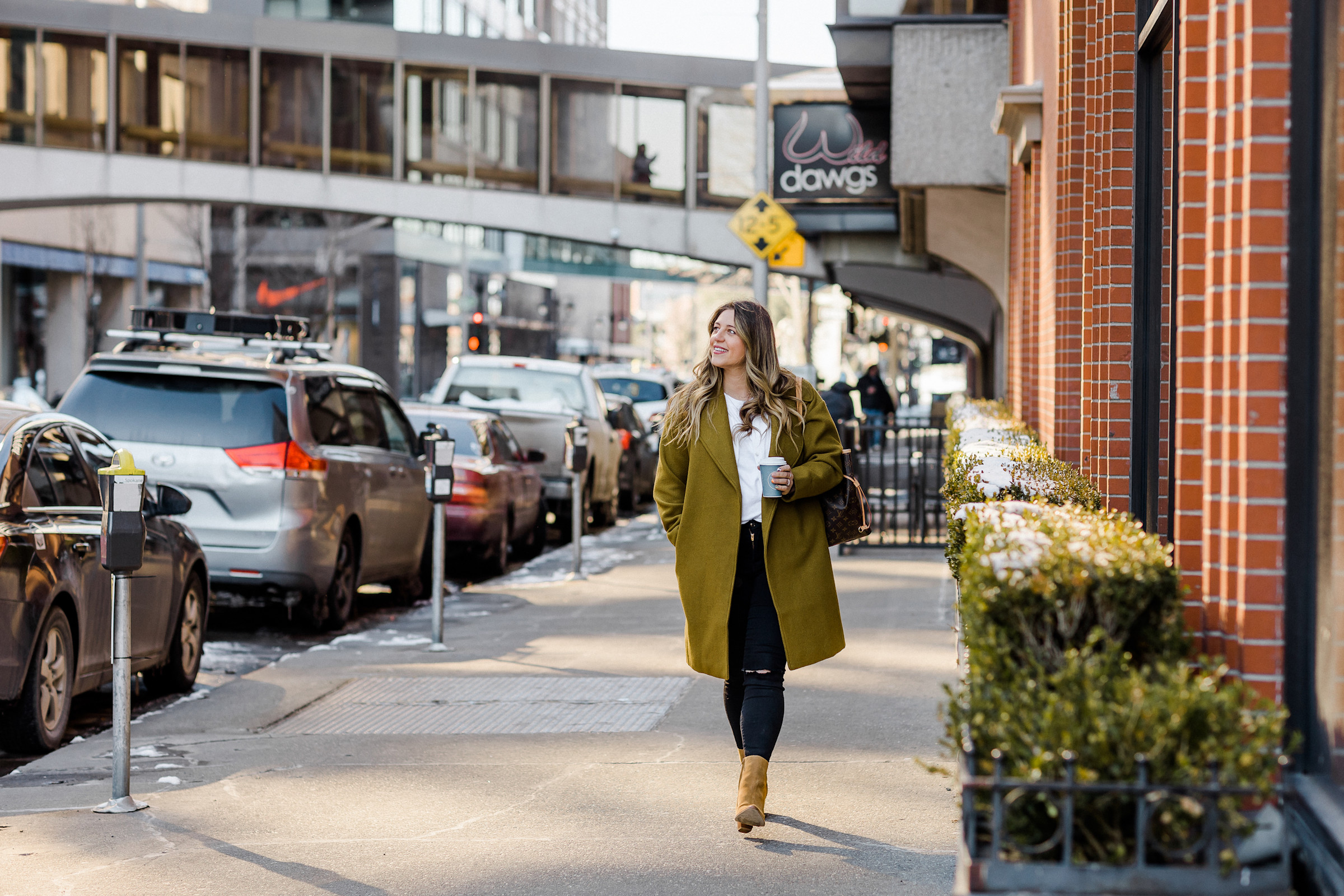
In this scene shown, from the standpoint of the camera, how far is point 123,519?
20.3 feet

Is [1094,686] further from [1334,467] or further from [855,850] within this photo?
[855,850]

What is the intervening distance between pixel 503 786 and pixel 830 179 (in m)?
14.7

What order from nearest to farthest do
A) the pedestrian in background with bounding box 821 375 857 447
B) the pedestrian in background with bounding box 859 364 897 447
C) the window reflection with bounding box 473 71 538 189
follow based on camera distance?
1. the pedestrian in background with bounding box 821 375 857 447
2. the pedestrian in background with bounding box 859 364 897 447
3. the window reflection with bounding box 473 71 538 189

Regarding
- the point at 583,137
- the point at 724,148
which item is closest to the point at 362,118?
the point at 583,137

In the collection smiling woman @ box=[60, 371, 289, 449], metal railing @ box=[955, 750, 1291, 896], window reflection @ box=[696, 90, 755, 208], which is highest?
window reflection @ box=[696, 90, 755, 208]

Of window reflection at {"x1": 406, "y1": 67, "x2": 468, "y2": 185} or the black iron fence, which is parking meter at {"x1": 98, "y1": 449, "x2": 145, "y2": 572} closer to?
the black iron fence

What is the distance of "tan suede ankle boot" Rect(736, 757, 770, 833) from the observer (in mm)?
5594

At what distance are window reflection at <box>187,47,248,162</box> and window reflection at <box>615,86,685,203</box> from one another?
682 cm

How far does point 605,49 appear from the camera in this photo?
95.6ft

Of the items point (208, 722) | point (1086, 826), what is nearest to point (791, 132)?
point (208, 722)

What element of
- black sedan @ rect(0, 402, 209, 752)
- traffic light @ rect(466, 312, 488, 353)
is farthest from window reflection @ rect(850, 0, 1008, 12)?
traffic light @ rect(466, 312, 488, 353)

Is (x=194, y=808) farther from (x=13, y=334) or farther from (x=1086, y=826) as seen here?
(x=13, y=334)

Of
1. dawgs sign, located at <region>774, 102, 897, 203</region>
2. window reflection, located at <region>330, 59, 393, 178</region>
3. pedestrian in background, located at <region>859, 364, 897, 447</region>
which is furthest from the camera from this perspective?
window reflection, located at <region>330, 59, 393, 178</region>

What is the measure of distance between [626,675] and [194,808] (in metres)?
3.31
